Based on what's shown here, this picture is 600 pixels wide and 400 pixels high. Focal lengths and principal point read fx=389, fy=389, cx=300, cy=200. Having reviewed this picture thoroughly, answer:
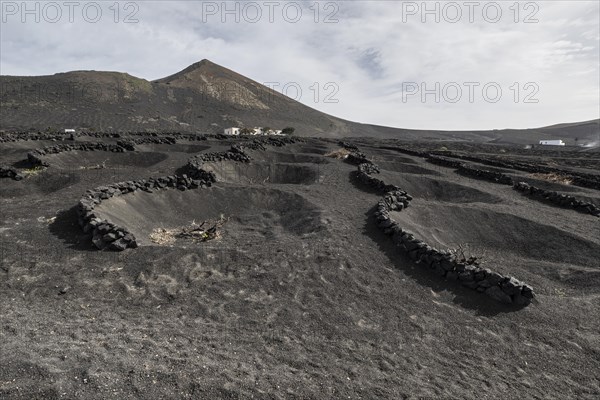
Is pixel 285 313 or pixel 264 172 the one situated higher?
pixel 264 172

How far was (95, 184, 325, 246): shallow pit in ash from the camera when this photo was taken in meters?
14.2

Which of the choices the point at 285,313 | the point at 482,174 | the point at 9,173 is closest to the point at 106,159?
the point at 9,173

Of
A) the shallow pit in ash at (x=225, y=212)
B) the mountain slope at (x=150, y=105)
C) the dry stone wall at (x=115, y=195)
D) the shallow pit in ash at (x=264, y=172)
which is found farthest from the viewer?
the mountain slope at (x=150, y=105)

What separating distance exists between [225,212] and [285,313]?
9.87m

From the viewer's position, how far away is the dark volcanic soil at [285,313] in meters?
6.30

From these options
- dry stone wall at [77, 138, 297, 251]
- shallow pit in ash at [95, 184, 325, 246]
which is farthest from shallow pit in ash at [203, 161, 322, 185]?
shallow pit in ash at [95, 184, 325, 246]

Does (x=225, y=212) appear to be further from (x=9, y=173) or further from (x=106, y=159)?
(x=106, y=159)

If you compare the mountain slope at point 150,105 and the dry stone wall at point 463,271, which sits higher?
the mountain slope at point 150,105

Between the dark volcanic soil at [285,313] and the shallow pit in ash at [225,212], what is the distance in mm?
138

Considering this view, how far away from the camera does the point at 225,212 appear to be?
1795 cm

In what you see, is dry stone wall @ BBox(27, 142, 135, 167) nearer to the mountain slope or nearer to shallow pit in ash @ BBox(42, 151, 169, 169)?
shallow pit in ash @ BBox(42, 151, 169, 169)

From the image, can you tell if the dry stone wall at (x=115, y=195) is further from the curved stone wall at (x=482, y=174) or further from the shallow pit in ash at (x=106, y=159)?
the curved stone wall at (x=482, y=174)

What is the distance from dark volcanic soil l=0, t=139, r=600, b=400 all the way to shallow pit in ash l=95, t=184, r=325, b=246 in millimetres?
138

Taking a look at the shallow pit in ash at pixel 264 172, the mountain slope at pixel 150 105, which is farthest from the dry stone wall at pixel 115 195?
the mountain slope at pixel 150 105
